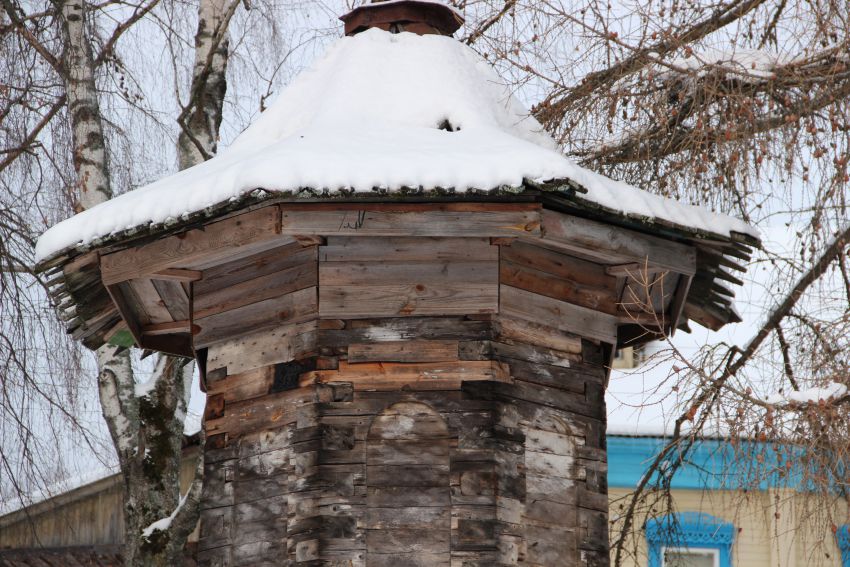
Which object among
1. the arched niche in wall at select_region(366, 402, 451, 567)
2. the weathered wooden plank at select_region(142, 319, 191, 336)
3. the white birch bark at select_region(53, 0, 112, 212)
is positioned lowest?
the arched niche in wall at select_region(366, 402, 451, 567)

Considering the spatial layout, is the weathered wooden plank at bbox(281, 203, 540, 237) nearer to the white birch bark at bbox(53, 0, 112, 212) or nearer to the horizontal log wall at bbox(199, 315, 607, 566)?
the horizontal log wall at bbox(199, 315, 607, 566)

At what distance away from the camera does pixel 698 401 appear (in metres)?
7.14

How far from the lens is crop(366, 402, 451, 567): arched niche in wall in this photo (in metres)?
6.81

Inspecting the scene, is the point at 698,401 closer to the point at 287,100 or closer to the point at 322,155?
the point at 322,155

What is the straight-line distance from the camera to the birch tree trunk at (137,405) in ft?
33.7

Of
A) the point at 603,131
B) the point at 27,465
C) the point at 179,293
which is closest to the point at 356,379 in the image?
the point at 179,293

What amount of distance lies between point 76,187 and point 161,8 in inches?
83.5

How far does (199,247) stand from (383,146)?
47.8 inches

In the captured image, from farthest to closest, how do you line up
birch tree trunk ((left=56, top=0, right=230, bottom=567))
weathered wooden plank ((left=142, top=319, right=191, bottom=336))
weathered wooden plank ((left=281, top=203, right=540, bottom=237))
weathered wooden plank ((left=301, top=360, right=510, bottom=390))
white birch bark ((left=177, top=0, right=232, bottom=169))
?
white birch bark ((left=177, top=0, right=232, bottom=169)) → birch tree trunk ((left=56, top=0, right=230, bottom=567)) → weathered wooden plank ((left=142, top=319, right=191, bottom=336)) → weathered wooden plank ((left=301, top=360, right=510, bottom=390)) → weathered wooden plank ((left=281, top=203, right=540, bottom=237))

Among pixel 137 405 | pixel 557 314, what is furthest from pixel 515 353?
pixel 137 405

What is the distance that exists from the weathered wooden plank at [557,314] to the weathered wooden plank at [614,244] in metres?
0.32

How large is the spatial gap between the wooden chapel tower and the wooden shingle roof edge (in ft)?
0.07

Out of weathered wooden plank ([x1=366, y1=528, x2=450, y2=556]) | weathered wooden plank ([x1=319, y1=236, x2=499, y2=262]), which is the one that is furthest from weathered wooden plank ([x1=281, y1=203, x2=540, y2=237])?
weathered wooden plank ([x1=366, y1=528, x2=450, y2=556])

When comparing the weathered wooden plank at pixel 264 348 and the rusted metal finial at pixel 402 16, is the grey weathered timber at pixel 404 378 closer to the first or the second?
the weathered wooden plank at pixel 264 348
